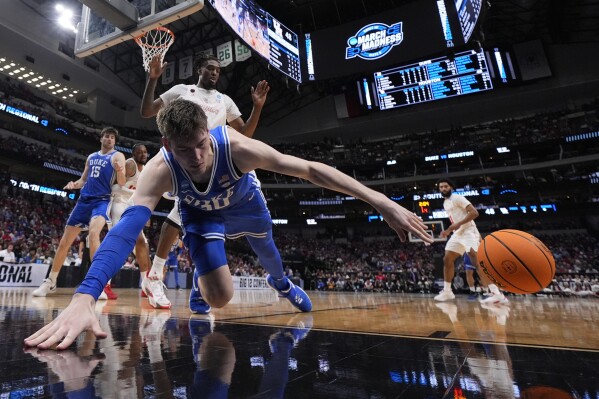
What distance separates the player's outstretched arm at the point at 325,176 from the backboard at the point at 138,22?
4.94 m

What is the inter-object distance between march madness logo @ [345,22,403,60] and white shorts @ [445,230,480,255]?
14628 mm

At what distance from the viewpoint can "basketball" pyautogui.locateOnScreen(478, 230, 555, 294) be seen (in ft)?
11.2

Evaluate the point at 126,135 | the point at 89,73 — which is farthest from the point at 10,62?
the point at 126,135

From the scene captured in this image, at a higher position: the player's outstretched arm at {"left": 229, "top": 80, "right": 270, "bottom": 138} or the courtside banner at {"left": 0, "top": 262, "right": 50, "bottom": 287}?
the player's outstretched arm at {"left": 229, "top": 80, "right": 270, "bottom": 138}

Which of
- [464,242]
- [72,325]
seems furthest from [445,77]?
[72,325]

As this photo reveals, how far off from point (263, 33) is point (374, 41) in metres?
7.29

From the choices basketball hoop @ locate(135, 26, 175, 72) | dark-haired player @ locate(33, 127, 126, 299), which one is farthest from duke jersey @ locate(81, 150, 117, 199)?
basketball hoop @ locate(135, 26, 175, 72)

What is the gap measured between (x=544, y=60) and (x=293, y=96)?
58.4 ft

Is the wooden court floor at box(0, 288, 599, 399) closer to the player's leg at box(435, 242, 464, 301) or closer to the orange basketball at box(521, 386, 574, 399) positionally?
the orange basketball at box(521, 386, 574, 399)

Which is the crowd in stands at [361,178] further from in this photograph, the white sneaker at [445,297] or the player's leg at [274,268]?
the player's leg at [274,268]

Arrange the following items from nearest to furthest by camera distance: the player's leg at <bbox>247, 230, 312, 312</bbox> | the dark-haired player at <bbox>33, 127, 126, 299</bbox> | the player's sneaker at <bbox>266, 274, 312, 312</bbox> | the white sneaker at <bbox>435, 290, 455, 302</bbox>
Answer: the player's leg at <bbox>247, 230, 312, 312</bbox>, the player's sneaker at <bbox>266, 274, 312, 312</bbox>, the dark-haired player at <bbox>33, 127, 126, 299</bbox>, the white sneaker at <bbox>435, 290, 455, 302</bbox>

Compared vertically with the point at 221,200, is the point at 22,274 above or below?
above

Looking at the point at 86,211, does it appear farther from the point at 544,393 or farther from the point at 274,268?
the point at 544,393

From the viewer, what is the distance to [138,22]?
5918mm
